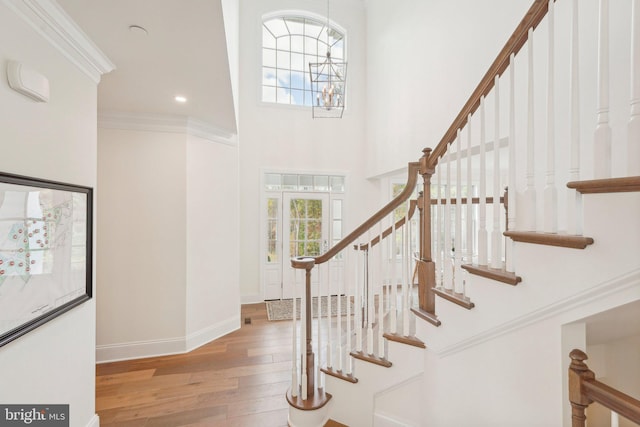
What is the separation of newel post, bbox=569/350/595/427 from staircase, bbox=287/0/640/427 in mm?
78

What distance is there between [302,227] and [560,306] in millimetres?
4149

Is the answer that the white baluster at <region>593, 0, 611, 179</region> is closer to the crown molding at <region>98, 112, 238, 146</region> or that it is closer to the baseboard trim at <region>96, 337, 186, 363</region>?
the crown molding at <region>98, 112, 238, 146</region>

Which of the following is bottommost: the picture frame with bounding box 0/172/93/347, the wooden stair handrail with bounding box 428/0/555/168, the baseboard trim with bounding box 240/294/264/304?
the baseboard trim with bounding box 240/294/264/304

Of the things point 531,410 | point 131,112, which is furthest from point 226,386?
point 131,112

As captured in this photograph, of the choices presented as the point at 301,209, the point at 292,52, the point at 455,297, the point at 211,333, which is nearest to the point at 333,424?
the point at 455,297

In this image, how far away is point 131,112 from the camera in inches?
110

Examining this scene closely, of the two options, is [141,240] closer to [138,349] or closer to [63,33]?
[138,349]

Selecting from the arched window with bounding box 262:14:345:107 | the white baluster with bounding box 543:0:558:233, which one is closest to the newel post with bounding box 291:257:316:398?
the white baluster with bounding box 543:0:558:233

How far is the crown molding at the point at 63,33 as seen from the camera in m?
1.30

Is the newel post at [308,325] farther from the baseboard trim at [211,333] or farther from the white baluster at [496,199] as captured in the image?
the baseboard trim at [211,333]

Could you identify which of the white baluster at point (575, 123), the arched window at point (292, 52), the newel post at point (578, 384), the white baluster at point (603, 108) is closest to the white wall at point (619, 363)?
the newel post at point (578, 384)

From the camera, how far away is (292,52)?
203 inches

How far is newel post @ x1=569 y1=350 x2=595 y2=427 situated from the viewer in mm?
886

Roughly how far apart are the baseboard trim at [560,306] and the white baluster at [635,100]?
316 millimetres
